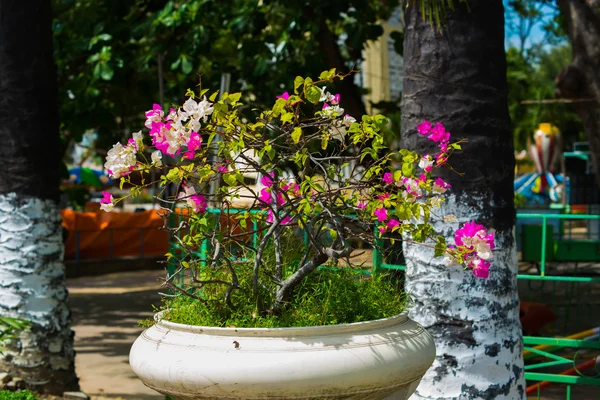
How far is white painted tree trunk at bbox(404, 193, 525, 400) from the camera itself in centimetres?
376

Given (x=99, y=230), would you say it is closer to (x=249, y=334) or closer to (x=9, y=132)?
(x=9, y=132)

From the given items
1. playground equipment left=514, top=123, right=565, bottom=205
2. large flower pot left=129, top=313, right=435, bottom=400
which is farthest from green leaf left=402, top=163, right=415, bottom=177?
playground equipment left=514, top=123, right=565, bottom=205

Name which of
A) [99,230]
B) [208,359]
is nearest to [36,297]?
[208,359]

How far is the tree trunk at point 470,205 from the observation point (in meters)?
3.78

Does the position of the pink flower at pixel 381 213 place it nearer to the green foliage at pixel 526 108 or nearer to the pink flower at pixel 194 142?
the pink flower at pixel 194 142

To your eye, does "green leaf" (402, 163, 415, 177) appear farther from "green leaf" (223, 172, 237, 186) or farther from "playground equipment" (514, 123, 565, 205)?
"playground equipment" (514, 123, 565, 205)

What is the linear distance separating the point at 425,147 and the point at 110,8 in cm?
601

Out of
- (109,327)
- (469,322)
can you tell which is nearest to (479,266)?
(469,322)

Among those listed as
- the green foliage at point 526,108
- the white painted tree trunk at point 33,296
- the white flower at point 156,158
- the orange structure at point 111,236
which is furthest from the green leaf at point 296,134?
the green foliage at point 526,108

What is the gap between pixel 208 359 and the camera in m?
2.48

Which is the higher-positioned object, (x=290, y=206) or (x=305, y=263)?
(x=290, y=206)

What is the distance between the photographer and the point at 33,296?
593 centimetres

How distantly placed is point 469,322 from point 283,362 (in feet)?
5.30

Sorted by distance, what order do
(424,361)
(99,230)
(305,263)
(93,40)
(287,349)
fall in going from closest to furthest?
(287,349)
(424,361)
(305,263)
(93,40)
(99,230)
